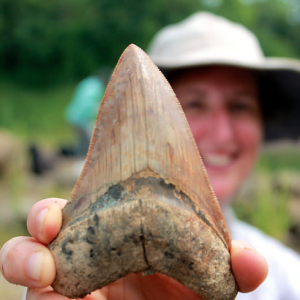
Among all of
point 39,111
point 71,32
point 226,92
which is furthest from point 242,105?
point 71,32

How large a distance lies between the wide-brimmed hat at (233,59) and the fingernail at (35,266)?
161cm

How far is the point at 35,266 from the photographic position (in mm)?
931

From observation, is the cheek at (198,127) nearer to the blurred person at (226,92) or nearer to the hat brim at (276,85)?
the blurred person at (226,92)

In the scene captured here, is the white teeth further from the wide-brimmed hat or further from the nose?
the wide-brimmed hat

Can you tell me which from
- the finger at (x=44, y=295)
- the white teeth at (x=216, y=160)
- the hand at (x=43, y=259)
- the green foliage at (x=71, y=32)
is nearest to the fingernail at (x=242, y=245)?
the hand at (x=43, y=259)

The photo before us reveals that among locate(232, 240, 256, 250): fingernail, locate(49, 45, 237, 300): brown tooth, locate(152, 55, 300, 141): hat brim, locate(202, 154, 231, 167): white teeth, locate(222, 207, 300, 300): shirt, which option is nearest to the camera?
locate(49, 45, 237, 300): brown tooth

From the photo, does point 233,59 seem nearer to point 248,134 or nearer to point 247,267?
point 248,134

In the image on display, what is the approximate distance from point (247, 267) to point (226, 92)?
1.60m

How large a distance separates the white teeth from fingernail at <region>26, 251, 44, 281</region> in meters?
1.71

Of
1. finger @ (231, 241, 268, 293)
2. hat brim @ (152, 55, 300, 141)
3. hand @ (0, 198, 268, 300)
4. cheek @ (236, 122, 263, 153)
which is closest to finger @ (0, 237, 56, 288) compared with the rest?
hand @ (0, 198, 268, 300)

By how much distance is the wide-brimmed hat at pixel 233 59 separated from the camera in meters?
2.25

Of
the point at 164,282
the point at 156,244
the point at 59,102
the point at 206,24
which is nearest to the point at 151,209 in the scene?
the point at 156,244

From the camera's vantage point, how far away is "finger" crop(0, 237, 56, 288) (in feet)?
3.08

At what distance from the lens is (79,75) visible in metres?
24.2
